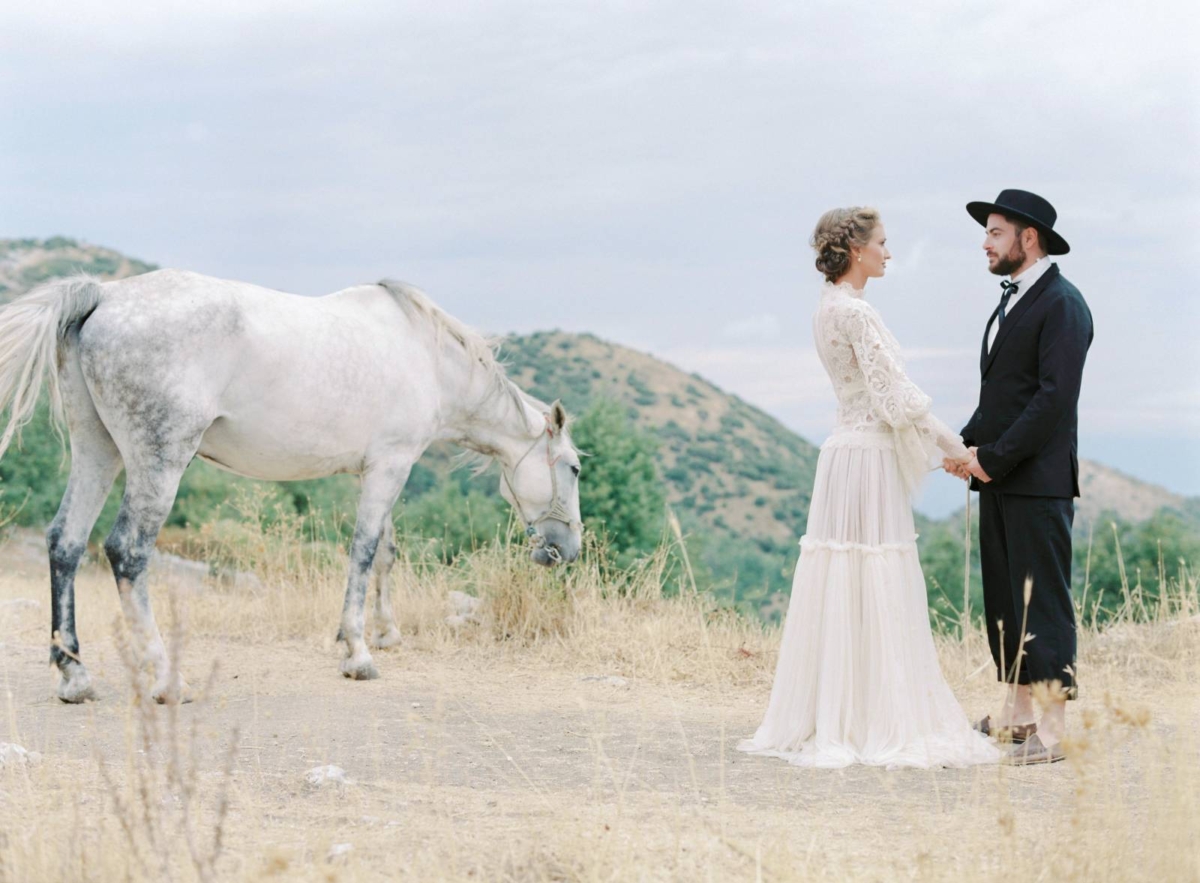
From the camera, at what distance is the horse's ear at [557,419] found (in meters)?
8.48

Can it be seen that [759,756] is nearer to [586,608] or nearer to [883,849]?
[883,849]

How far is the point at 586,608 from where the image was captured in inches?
359

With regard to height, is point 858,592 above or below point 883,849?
above

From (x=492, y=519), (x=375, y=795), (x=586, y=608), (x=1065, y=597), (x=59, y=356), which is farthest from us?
(x=492, y=519)

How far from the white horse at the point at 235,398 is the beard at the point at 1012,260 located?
11.5 feet

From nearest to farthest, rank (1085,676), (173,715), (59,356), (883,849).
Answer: (173,715), (883,849), (59,356), (1085,676)

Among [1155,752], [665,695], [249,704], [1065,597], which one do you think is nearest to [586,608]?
[665,695]

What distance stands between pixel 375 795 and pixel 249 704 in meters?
2.56

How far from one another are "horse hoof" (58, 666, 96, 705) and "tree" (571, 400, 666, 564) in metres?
23.2

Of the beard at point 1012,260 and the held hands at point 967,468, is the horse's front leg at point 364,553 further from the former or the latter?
the beard at point 1012,260

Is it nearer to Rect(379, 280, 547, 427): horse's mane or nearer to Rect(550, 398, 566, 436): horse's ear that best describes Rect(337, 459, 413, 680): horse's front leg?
Rect(379, 280, 547, 427): horse's mane

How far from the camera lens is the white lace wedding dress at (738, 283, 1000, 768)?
222 inches

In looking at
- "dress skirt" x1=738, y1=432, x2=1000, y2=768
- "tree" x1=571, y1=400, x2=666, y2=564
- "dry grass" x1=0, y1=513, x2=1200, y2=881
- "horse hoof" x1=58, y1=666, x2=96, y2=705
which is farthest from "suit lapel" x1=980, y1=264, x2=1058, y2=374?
"tree" x1=571, y1=400, x2=666, y2=564

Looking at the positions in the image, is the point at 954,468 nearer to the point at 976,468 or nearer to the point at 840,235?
the point at 976,468
